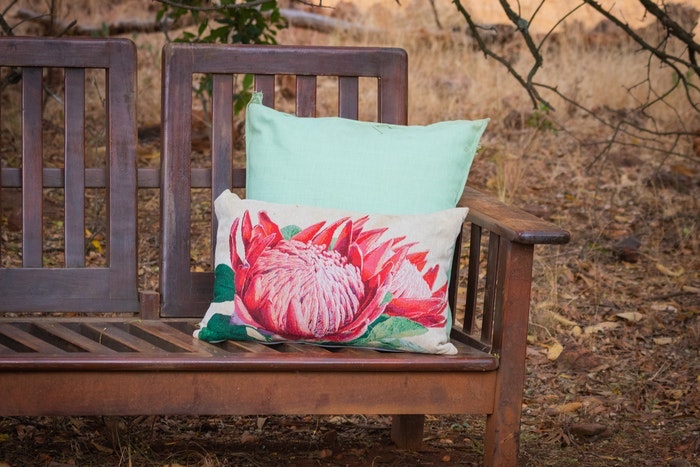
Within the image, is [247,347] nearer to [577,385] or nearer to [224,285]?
[224,285]

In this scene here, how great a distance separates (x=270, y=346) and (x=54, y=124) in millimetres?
4123

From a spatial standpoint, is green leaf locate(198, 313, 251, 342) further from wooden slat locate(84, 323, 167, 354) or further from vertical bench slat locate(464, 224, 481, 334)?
vertical bench slat locate(464, 224, 481, 334)

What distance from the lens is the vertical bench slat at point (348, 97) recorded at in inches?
104

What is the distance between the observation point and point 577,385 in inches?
134

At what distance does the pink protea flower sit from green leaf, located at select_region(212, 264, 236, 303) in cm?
3

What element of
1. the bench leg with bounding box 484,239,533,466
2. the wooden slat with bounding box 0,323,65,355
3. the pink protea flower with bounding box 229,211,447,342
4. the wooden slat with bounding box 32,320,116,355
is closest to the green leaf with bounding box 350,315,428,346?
the pink protea flower with bounding box 229,211,447,342

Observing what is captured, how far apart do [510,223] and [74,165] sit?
45.1 inches

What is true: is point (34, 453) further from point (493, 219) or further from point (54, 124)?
point (54, 124)

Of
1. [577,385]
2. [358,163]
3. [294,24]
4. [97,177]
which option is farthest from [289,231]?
[294,24]

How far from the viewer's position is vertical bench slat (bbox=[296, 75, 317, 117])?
2.62 meters

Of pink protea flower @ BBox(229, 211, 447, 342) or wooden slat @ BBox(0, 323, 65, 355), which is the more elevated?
pink protea flower @ BBox(229, 211, 447, 342)

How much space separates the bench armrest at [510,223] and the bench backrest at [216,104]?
1.22 ft

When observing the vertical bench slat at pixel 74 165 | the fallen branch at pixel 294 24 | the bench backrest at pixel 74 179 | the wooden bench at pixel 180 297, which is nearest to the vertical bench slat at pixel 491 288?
the wooden bench at pixel 180 297

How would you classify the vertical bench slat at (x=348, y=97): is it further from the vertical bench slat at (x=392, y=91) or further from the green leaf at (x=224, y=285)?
the green leaf at (x=224, y=285)
